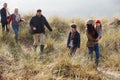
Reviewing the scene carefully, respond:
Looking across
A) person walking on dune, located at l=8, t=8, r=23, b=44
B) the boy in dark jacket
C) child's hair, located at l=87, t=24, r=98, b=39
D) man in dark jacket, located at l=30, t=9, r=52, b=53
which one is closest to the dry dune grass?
the boy in dark jacket

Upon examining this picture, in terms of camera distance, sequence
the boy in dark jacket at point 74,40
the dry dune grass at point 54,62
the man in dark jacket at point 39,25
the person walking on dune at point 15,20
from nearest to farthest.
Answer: the dry dune grass at point 54,62, the boy in dark jacket at point 74,40, the man in dark jacket at point 39,25, the person walking on dune at point 15,20

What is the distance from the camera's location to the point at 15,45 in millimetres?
18078

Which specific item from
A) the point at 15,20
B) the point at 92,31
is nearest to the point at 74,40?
the point at 92,31

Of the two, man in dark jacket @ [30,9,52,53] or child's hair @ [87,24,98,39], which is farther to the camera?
man in dark jacket @ [30,9,52,53]

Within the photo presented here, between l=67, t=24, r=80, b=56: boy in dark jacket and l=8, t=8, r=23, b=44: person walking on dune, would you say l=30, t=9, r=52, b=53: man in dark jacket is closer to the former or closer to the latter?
l=67, t=24, r=80, b=56: boy in dark jacket

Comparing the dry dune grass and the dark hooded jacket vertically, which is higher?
the dark hooded jacket

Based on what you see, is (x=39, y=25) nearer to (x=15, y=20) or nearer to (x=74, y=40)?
(x=74, y=40)

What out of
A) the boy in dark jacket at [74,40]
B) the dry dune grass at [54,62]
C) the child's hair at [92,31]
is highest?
the child's hair at [92,31]

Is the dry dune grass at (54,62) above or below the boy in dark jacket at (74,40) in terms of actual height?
below

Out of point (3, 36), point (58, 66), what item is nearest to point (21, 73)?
point (58, 66)

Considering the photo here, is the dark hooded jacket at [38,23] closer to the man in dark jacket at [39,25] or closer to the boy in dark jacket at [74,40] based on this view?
the man in dark jacket at [39,25]

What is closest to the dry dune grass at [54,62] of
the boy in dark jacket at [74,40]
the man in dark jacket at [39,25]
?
the boy in dark jacket at [74,40]

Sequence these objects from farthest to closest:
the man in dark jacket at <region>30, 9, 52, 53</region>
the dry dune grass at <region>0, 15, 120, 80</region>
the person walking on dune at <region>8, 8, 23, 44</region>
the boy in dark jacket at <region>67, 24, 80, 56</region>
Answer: the person walking on dune at <region>8, 8, 23, 44</region> → the man in dark jacket at <region>30, 9, 52, 53</region> → the boy in dark jacket at <region>67, 24, 80, 56</region> → the dry dune grass at <region>0, 15, 120, 80</region>

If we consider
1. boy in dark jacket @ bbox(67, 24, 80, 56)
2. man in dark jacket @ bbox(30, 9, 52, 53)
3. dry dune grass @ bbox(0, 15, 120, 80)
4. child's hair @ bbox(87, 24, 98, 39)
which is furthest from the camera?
man in dark jacket @ bbox(30, 9, 52, 53)
